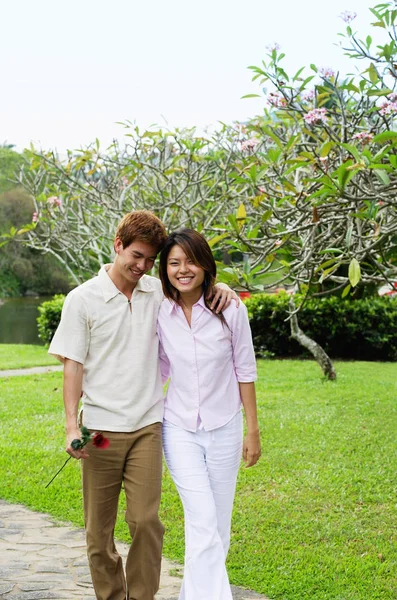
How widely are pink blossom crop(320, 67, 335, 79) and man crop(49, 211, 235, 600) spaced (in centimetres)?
248

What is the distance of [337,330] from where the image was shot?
11609mm

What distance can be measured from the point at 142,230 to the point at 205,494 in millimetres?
999

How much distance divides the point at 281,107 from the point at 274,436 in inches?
112

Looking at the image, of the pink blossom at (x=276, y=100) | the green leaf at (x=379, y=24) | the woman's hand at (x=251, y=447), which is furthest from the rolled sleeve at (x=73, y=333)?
the green leaf at (x=379, y=24)

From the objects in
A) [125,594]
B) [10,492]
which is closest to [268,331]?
[10,492]

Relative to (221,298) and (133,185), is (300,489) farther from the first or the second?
(133,185)

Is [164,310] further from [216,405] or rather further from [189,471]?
[189,471]

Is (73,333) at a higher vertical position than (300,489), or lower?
higher

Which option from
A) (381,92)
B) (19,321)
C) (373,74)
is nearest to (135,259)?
(381,92)

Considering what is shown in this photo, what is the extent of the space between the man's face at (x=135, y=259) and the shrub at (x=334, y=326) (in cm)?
833

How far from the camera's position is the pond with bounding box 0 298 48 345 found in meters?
20.0

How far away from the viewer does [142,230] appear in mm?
2965

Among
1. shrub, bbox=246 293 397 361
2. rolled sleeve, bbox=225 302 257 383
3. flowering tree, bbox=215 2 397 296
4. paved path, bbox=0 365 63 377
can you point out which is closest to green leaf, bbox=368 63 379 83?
flowering tree, bbox=215 2 397 296

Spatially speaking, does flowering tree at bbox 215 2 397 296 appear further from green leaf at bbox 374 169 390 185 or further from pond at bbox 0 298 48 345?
pond at bbox 0 298 48 345
